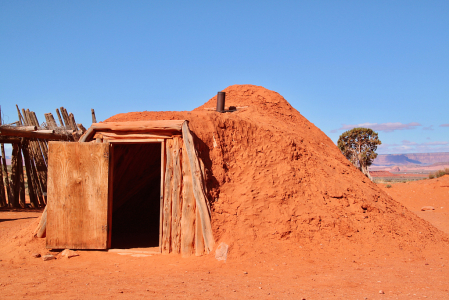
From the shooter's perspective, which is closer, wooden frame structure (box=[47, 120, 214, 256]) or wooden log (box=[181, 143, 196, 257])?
wooden log (box=[181, 143, 196, 257])

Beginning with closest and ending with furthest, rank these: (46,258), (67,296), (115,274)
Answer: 1. (67,296)
2. (115,274)
3. (46,258)

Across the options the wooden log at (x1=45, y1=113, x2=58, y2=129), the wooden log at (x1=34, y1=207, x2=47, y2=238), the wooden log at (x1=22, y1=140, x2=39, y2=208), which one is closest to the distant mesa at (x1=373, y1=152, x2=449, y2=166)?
the wooden log at (x1=22, y1=140, x2=39, y2=208)

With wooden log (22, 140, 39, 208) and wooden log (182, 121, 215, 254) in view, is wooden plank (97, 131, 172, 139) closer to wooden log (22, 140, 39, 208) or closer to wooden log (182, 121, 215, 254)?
wooden log (182, 121, 215, 254)

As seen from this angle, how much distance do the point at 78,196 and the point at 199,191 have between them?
201 centimetres

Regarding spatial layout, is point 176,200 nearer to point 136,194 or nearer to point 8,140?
point 136,194

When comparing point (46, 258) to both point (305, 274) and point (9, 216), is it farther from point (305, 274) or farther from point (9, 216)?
point (9, 216)

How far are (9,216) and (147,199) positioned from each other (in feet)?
13.7

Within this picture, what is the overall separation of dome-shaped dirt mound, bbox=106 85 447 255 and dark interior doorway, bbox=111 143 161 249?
1.25m

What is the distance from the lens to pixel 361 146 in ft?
78.6

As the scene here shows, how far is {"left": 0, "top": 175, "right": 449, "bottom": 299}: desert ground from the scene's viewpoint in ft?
13.9

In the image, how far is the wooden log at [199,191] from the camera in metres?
5.75

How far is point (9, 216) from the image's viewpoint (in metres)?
10.4

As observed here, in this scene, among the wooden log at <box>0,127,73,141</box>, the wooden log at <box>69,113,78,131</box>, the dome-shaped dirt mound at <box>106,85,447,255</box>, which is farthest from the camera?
the wooden log at <box>69,113,78,131</box>

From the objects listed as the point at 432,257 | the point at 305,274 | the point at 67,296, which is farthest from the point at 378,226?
the point at 67,296
